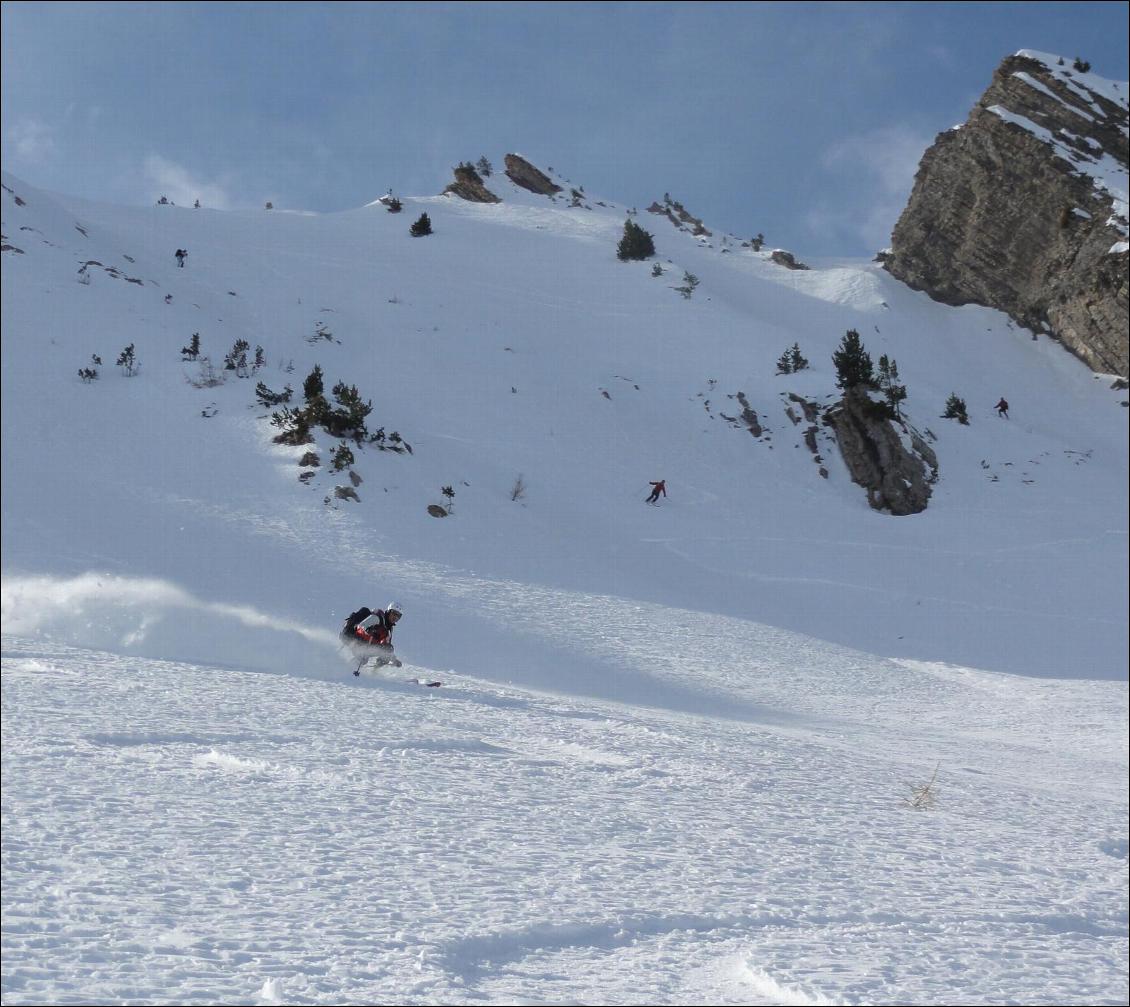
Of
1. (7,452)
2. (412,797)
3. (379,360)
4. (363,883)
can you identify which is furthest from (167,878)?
(379,360)

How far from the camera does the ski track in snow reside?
12.0 feet

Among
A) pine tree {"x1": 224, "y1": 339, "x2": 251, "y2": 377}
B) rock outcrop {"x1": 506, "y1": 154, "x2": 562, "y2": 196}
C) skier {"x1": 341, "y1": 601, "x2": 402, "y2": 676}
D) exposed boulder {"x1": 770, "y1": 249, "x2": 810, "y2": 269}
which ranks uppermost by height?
rock outcrop {"x1": 506, "y1": 154, "x2": 562, "y2": 196}

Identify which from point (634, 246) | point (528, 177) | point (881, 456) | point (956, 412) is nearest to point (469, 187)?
point (528, 177)

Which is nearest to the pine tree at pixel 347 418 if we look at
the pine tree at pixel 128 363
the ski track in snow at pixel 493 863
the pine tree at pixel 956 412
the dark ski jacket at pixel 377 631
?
the pine tree at pixel 128 363

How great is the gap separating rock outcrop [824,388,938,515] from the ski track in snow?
22.5 meters

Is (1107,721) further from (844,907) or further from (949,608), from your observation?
(844,907)

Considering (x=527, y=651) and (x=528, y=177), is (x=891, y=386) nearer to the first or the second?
(x=527, y=651)

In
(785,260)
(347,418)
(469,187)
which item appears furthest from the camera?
(469,187)

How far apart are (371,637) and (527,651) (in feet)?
11.2

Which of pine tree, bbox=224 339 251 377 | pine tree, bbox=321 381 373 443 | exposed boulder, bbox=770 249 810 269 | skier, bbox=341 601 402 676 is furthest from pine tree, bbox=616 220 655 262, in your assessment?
skier, bbox=341 601 402 676

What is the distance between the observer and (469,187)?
189ft

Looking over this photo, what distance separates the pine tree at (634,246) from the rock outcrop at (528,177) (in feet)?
44.5

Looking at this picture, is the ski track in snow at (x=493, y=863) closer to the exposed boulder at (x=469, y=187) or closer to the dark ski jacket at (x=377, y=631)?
the dark ski jacket at (x=377, y=631)

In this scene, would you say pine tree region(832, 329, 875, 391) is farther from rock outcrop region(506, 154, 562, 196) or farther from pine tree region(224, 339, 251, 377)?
rock outcrop region(506, 154, 562, 196)
